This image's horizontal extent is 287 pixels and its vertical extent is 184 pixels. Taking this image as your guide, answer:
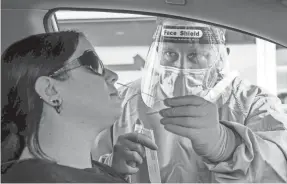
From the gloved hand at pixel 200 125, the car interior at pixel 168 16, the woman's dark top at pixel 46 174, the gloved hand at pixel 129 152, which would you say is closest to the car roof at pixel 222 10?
the car interior at pixel 168 16

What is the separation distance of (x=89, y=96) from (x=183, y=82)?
1.33 ft

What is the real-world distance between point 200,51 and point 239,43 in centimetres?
17

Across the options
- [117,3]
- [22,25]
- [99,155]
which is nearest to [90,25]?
[117,3]

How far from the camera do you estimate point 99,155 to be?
2.04 meters

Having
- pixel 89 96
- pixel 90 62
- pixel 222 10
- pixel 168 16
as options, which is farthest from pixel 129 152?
pixel 222 10

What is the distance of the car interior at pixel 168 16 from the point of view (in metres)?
2.09

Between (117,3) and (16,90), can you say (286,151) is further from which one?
(16,90)

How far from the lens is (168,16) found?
211 centimetres

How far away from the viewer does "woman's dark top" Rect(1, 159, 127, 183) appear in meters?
1.94

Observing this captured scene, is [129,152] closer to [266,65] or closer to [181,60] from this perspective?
[181,60]

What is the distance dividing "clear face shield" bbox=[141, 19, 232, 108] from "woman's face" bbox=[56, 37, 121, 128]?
0.14 m

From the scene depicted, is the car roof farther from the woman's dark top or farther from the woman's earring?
the woman's dark top

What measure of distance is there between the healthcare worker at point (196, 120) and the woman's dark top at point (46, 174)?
86 millimetres

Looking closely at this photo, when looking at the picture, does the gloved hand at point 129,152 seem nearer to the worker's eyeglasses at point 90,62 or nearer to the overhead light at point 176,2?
the worker's eyeglasses at point 90,62
